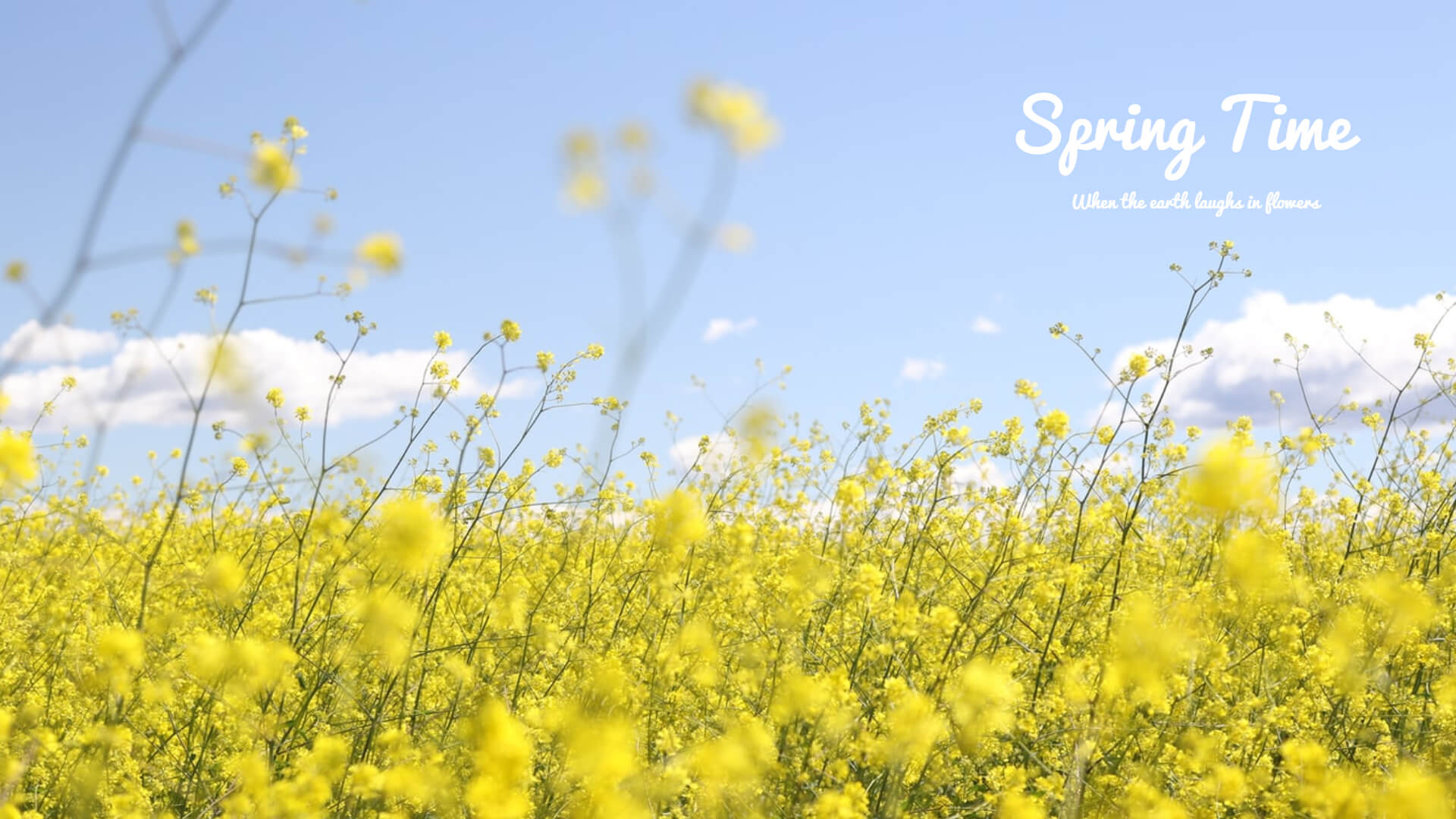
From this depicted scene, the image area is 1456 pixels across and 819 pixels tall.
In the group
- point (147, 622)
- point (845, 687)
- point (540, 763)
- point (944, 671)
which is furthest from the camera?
point (147, 622)

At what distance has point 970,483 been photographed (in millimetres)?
4816

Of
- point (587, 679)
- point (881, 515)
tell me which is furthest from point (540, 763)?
point (881, 515)

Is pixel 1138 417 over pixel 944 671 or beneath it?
over

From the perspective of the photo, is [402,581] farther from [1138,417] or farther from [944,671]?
[1138,417]

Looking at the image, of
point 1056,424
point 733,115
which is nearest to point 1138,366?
point 1056,424

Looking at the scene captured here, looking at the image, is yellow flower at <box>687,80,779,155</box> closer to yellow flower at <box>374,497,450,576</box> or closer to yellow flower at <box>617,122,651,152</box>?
yellow flower at <box>617,122,651,152</box>

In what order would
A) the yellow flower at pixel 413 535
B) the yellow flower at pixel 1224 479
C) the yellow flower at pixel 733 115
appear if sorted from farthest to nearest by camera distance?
the yellow flower at pixel 1224 479
the yellow flower at pixel 413 535
the yellow flower at pixel 733 115

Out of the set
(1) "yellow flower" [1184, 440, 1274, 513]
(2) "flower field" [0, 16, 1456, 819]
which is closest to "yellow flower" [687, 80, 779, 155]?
(2) "flower field" [0, 16, 1456, 819]

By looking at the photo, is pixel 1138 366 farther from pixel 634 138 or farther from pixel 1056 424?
pixel 634 138

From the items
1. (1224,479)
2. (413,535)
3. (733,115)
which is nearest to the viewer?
(733,115)

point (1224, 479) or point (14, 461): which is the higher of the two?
point (1224, 479)

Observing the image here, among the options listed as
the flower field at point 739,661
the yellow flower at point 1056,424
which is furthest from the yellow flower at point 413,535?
the yellow flower at point 1056,424

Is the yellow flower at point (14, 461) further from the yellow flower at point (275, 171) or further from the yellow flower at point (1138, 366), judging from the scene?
the yellow flower at point (1138, 366)

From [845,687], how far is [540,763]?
4.02 ft
